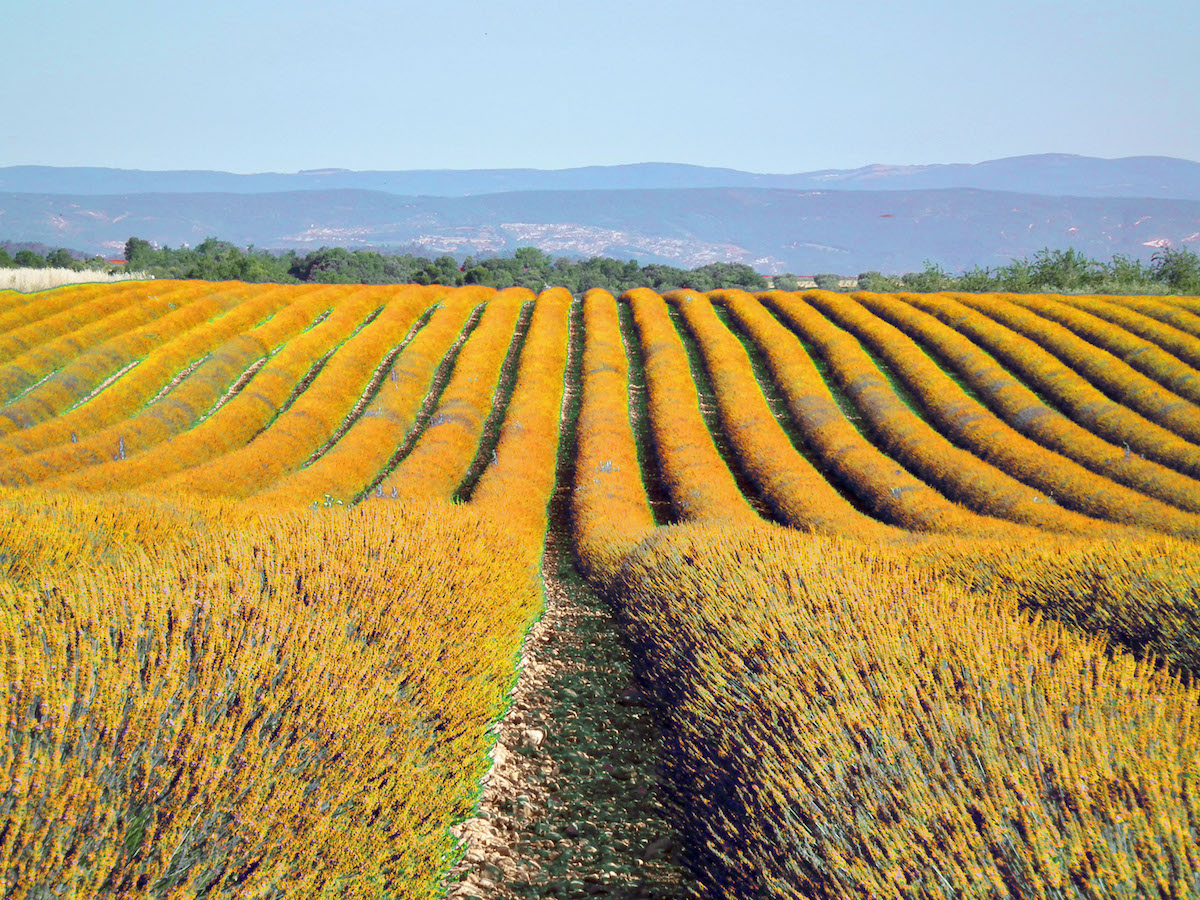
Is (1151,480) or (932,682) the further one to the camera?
(1151,480)

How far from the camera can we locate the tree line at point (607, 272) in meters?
54.7

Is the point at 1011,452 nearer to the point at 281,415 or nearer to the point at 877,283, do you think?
the point at 281,415

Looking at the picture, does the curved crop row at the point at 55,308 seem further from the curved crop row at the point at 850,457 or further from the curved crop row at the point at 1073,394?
the curved crop row at the point at 1073,394

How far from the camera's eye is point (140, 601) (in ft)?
18.0

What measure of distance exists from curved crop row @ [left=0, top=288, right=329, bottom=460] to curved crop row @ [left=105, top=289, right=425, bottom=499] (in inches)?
95.4

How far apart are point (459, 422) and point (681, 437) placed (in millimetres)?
7953

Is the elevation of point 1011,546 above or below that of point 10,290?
below

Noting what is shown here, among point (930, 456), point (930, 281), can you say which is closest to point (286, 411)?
point (930, 456)

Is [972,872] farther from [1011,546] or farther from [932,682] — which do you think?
[1011,546]

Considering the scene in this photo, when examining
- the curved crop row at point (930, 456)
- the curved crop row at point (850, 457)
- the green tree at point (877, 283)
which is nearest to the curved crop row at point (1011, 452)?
the curved crop row at point (930, 456)

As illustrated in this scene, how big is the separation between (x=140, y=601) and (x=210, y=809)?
1927 mm

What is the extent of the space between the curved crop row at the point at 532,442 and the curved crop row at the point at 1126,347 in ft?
75.0

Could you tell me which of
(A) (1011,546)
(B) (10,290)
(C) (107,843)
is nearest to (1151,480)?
(A) (1011,546)

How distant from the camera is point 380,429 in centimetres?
2766
